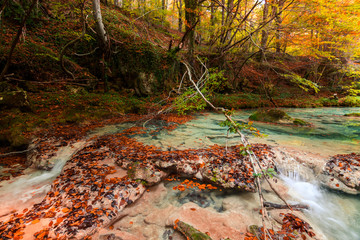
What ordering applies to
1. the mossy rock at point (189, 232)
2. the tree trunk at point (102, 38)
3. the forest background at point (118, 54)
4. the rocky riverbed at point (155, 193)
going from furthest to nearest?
the tree trunk at point (102, 38), the forest background at point (118, 54), the rocky riverbed at point (155, 193), the mossy rock at point (189, 232)

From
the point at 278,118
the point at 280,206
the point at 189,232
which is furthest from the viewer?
the point at 278,118

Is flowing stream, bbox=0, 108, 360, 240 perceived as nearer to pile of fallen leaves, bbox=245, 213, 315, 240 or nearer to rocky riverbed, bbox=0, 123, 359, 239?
rocky riverbed, bbox=0, 123, 359, 239

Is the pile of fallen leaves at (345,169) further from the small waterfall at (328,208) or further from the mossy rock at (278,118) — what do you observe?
the mossy rock at (278,118)

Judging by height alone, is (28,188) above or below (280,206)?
above

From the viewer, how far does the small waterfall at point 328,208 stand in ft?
9.43

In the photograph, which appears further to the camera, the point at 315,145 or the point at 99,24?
the point at 99,24

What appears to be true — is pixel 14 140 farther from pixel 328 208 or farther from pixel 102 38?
pixel 328 208

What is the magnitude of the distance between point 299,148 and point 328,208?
7.78 ft

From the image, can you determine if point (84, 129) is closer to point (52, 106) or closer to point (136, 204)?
point (52, 106)

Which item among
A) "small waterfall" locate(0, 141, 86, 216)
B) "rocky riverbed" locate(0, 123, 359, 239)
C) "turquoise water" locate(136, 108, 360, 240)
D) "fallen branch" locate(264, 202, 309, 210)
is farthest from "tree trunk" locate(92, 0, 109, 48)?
"fallen branch" locate(264, 202, 309, 210)

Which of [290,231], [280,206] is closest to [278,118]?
[280,206]

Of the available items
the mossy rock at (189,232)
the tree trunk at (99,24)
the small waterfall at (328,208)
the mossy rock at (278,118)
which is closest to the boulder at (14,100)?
the tree trunk at (99,24)

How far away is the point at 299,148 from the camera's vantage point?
17.4ft

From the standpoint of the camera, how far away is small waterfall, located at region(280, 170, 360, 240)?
2.88 meters
